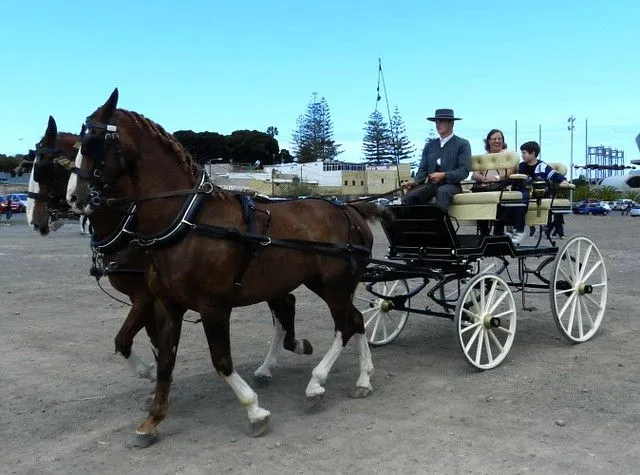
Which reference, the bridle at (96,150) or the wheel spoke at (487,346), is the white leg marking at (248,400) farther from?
the wheel spoke at (487,346)

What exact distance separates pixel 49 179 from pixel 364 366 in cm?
307

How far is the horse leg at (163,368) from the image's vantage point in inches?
184

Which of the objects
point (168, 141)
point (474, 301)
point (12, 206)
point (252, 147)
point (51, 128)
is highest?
point (252, 147)

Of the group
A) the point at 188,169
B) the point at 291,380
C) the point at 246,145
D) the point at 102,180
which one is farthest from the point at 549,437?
the point at 246,145

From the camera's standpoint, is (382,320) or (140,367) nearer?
(140,367)

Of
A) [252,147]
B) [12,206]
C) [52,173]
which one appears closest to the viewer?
[52,173]

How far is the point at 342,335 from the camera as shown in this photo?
19.1 feet

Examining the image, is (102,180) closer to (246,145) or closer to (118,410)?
(118,410)

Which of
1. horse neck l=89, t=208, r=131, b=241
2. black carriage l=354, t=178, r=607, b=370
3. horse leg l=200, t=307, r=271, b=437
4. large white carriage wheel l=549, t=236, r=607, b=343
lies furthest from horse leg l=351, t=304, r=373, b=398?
large white carriage wheel l=549, t=236, r=607, b=343

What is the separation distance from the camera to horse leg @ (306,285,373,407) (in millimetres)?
5586

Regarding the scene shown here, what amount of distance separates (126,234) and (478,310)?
3.42 m

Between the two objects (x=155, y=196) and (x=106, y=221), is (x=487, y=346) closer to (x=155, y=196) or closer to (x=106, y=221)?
(x=155, y=196)

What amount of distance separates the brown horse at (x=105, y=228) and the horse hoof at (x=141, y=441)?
0.94 meters

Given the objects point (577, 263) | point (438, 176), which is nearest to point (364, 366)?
point (438, 176)
